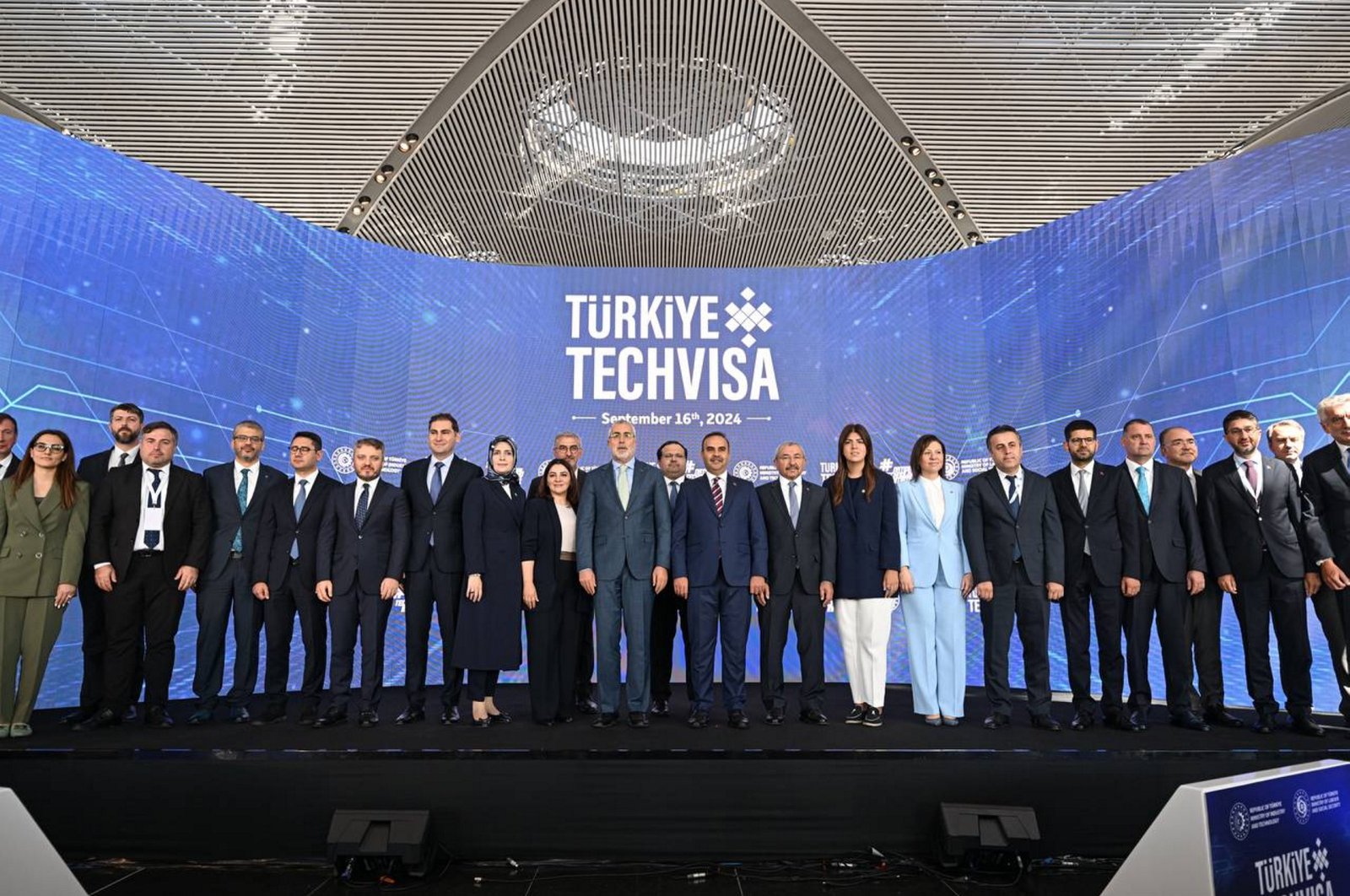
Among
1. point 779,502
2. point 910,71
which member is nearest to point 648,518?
point 779,502

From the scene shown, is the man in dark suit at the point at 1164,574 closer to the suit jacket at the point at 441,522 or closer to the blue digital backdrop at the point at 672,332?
the blue digital backdrop at the point at 672,332

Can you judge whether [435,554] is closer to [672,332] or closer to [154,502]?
[154,502]

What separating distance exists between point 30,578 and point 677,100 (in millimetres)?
5413

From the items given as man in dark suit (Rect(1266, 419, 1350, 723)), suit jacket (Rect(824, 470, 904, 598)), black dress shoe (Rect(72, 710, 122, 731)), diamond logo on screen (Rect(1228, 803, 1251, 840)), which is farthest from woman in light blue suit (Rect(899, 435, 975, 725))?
black dress shoe (Rect(72, 710, 122, 731))

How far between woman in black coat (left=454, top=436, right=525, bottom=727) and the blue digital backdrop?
6.47 feet

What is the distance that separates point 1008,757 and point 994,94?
5.49m

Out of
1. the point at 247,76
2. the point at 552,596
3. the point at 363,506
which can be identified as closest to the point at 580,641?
the point at 552,596

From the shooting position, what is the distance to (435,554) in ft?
13.5

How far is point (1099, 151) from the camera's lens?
22.2 ft

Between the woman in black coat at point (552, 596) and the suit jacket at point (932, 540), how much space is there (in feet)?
5.98

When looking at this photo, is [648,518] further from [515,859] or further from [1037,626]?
[1037,626]

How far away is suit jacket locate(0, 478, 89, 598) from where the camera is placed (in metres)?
3.71

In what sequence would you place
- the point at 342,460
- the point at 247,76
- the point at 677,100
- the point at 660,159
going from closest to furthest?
the point at 342,460 → the point at 247,76 → the point at 677,100 → the point at 660,159

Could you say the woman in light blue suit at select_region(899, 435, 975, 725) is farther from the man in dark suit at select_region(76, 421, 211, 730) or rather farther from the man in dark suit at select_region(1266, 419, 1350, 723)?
the man in dark suit at select_region(76, 421, 211, 730)
